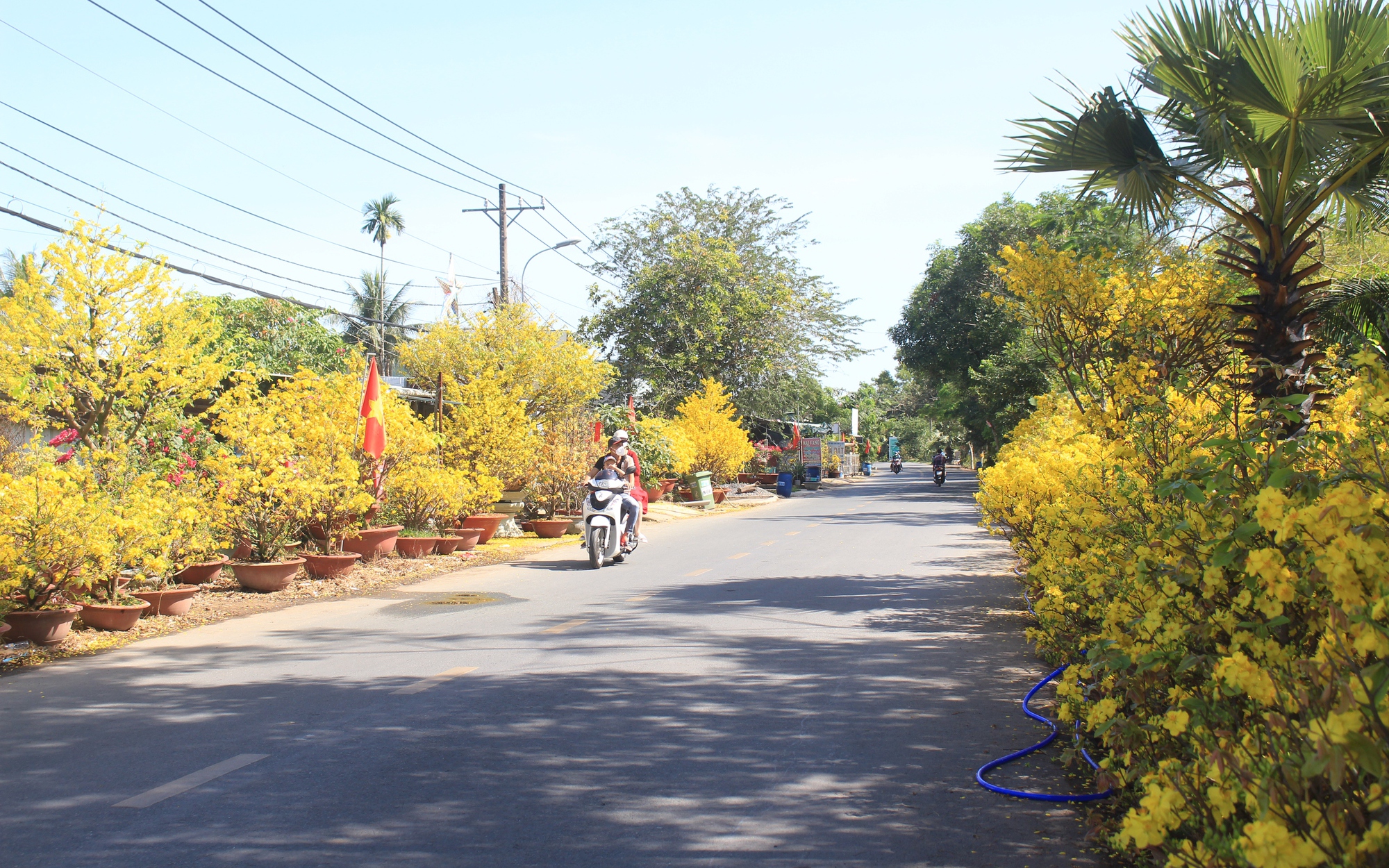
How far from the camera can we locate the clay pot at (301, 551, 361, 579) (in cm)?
1188

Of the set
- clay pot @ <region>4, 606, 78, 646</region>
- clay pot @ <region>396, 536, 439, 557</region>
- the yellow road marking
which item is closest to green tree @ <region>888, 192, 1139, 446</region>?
clay pot @ <region>396, 536, 439, 557</region>

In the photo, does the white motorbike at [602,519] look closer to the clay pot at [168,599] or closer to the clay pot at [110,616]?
the clay pot at [168,599]

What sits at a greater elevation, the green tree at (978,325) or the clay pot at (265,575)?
the green tree at (978,325)

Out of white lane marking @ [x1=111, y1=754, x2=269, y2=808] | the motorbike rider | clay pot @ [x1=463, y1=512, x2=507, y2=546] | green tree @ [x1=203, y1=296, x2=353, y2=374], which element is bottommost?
white lane marking @ [x1=111, y1=754, x2=269, y2=808]

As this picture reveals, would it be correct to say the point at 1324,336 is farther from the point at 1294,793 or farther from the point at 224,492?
the point at 224,492

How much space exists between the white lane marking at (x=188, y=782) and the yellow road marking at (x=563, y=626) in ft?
12.2

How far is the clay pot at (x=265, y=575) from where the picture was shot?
10945 millimetres

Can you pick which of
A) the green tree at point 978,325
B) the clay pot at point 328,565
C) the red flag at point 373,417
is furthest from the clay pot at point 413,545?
the green tree at point 978,325

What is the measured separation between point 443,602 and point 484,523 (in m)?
6.10

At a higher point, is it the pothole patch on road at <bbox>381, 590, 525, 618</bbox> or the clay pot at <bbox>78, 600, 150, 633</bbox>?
the clay pot at <bbox>78, 600, 150, 633</bbox>

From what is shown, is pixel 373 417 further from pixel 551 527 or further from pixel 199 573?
pixel 551 527

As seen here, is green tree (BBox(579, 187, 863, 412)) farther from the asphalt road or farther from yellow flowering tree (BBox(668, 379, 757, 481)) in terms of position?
the asphalt road

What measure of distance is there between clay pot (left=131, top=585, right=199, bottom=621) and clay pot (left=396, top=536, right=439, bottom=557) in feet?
14.4

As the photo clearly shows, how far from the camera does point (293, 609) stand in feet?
33.3
